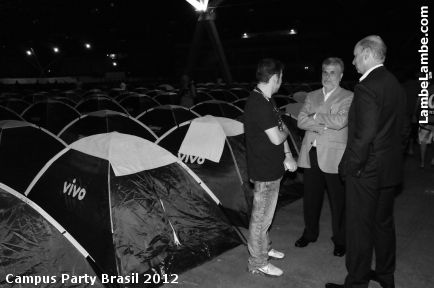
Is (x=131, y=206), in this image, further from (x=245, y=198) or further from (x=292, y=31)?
(x=292, y=31)

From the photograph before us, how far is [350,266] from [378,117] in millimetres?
1342

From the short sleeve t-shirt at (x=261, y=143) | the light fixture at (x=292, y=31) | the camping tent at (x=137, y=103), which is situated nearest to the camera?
the short sleeve t-shirt at (x=261, y=143)

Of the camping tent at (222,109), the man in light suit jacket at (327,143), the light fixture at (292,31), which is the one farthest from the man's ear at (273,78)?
the light fixture at (292,31)

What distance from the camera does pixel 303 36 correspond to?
3628 cm

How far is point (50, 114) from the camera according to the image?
1083cm

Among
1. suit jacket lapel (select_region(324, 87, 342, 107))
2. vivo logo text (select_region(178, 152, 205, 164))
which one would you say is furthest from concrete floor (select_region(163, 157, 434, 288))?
suit jacket lapel (select_region(324, 87, 342, 107))

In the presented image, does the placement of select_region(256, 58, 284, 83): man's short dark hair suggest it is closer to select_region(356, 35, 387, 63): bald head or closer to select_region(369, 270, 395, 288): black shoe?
select_region(356, 35, 387, 63): bald head

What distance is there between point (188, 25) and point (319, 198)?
41.6 metres

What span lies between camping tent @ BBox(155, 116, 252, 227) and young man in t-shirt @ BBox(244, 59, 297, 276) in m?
1.53

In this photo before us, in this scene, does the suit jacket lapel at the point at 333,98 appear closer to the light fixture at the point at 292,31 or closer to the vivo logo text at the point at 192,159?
the vivo logo text at the point at 192,159

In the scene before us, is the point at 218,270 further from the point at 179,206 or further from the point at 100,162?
the point at 100,162

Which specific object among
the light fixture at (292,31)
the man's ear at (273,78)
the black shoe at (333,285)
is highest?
the light fixture at (292,31)

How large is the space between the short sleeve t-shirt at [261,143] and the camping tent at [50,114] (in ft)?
27.6

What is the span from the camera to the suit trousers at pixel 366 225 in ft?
10.1
